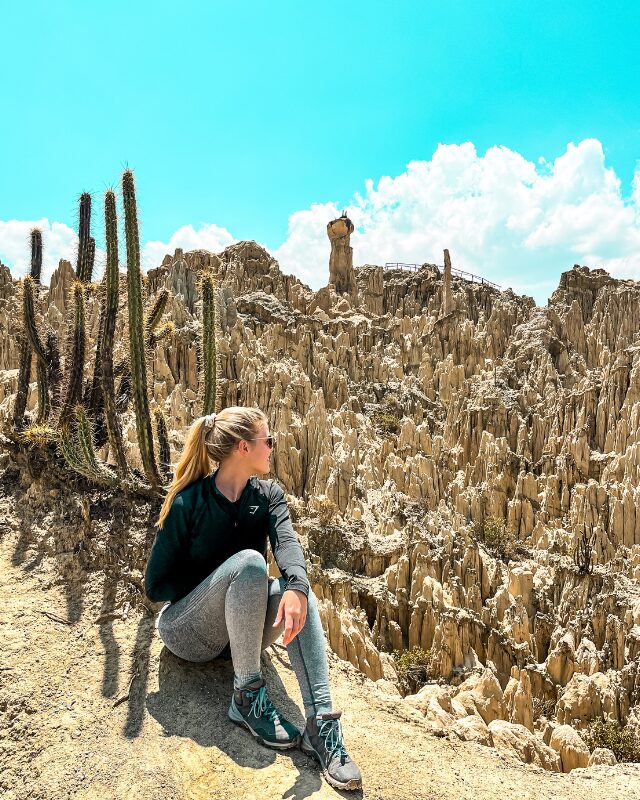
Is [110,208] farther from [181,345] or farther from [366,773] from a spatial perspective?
[181,345]

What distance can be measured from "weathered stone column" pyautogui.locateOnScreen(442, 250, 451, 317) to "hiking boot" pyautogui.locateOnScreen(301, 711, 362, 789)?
100ft

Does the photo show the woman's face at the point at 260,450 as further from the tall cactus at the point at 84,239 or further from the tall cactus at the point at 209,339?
the tall cactus at the point at 84,239

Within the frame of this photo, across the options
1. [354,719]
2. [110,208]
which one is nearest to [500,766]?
[354,719]

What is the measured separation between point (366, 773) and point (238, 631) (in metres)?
0.98

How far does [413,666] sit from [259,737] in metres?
10.5

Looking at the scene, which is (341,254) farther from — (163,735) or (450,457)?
(163,735)

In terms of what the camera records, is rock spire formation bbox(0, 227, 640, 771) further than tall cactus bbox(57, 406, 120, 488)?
Yes

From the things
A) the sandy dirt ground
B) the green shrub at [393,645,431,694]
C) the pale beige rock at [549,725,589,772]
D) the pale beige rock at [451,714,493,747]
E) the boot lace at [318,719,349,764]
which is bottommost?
the green shrub at [393,645,431,694]

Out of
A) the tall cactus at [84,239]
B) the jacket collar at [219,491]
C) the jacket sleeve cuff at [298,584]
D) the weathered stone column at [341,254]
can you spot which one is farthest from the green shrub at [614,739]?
the weathered stone column at [341,254]

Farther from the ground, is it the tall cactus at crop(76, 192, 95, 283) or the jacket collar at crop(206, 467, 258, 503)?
the tall cactus at crop(76, 192, 95, 283)

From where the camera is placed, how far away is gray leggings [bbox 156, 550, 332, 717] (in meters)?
2.79

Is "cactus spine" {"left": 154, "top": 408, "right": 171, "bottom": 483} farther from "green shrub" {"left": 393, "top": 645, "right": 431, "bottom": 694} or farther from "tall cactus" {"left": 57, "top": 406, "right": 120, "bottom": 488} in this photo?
"green shrub" {"left": 393, "top": 645, "right": 431, "bottom": 694}

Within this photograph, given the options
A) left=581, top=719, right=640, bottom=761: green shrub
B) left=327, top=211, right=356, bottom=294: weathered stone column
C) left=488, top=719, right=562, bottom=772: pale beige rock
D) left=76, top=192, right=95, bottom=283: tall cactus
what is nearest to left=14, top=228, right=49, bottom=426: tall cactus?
left=76, top=192, right=95, bottom=283: tall cactus

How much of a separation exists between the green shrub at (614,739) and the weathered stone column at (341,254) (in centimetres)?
2848
